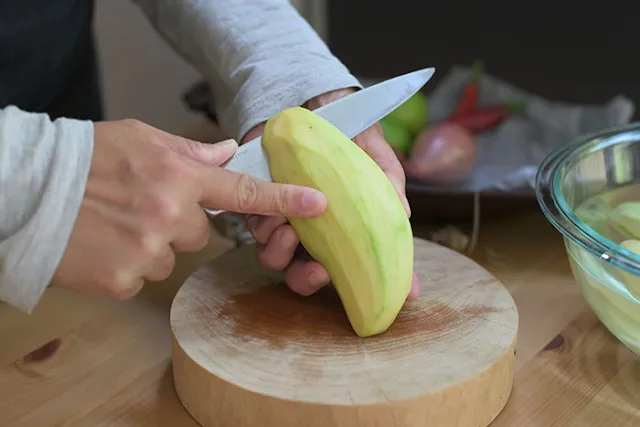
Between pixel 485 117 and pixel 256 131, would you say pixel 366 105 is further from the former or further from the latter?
pixel 485 117

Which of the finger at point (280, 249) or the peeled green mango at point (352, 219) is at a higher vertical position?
the peeled green mango at point (352, 219)

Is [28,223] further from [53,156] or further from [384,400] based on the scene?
[384,400]

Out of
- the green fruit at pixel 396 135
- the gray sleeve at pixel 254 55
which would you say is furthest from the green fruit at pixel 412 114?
the gray sleeve at pixel 254 55

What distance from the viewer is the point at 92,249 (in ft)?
1.86

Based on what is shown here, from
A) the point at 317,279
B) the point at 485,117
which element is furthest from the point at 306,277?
the point at 485,117

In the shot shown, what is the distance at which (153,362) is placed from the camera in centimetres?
71

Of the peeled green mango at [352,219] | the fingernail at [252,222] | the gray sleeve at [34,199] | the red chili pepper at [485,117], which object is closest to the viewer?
the gray sleeve at [34,199]

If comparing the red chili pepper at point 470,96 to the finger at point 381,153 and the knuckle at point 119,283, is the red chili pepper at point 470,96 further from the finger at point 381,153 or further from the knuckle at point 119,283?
the knuckle at point 119,283

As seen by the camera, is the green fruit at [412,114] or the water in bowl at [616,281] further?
the green fruit at [412,114]

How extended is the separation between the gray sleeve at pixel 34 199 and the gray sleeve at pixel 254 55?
26 cm

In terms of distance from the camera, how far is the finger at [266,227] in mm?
715

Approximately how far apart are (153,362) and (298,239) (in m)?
0.18

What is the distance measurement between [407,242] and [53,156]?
30 centimetres

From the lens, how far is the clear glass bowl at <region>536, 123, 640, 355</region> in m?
0.66
